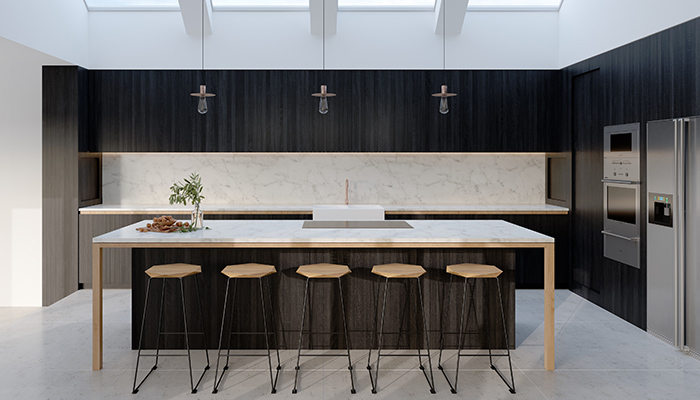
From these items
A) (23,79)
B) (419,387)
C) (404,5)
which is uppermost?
(404,5)

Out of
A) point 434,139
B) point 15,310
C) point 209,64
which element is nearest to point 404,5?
point 434,139

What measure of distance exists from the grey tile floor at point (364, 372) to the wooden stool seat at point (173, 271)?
694 mm

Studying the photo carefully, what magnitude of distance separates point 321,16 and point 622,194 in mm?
3927

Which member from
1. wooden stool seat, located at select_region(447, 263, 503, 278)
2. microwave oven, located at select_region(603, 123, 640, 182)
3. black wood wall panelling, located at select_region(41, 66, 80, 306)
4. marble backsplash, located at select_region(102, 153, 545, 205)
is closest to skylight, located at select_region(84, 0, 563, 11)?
black wood wall panelling, located at select_region(41, 66, 80, 306)

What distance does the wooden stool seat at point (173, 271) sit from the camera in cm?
348

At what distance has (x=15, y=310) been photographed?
5.40 meters

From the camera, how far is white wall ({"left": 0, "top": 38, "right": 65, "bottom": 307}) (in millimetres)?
5719

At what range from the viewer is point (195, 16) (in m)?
6.37

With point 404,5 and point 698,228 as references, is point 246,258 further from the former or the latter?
point 404,5

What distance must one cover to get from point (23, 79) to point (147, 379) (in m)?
4.10

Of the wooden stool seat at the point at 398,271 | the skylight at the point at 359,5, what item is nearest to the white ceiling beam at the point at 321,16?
the skylight at the point at 359,5

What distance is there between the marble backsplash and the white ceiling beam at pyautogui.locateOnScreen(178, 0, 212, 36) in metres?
1.54

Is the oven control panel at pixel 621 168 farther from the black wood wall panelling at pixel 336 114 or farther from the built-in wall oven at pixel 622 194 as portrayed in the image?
the black wood wall panelling at pixel 336 114

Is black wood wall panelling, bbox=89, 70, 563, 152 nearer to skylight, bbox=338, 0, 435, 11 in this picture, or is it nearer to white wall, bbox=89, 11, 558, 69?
white wall, bbox=89, 11, 558, 69
